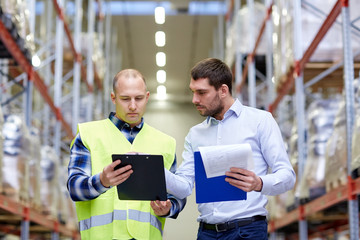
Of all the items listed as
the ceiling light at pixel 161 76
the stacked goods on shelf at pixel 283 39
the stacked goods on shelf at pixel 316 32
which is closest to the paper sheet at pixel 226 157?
the stacked goods on shelf at pixel 316 32

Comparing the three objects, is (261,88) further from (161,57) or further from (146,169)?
(146,169)

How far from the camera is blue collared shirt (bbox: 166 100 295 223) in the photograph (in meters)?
3.38

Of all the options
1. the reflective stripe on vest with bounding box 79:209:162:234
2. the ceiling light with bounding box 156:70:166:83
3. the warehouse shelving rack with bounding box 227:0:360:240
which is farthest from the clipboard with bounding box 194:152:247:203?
the ceiling light with bounding box 156:70:166:83

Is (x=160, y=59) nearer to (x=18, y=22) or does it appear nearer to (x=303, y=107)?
(x=303, y=107)

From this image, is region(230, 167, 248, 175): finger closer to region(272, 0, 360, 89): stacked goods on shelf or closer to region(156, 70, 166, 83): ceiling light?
region(272, 0, 360, 89): stacked goods on shelf

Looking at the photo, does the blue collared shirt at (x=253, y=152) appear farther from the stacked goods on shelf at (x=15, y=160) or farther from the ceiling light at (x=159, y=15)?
the ceiling light at (x=159, y=15)

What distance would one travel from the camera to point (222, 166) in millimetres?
3246

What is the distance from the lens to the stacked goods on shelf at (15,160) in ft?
25.9

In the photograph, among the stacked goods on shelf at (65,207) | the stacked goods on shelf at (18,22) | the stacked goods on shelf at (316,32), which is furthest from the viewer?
the stacked goods on shelf at (65,207)

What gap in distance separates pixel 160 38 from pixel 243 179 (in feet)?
68.8

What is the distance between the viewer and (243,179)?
3.21 m

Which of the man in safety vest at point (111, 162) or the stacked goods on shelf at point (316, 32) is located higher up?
the stacked goods on shelf at point (316, 32)

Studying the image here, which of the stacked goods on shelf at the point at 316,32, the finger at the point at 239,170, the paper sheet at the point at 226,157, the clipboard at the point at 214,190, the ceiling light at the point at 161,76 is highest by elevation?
the ceiling light at the point at 161,76

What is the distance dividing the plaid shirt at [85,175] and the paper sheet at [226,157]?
13.6 inches
